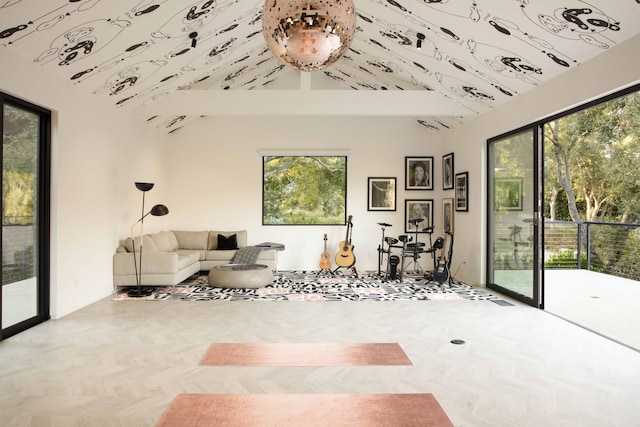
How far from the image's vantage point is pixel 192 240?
27.0ft

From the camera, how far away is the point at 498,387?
2.93m

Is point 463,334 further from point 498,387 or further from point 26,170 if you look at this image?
point 26,170

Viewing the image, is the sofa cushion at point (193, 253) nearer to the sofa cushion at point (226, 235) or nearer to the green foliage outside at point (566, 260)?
the sofa cushion at point (226, 235)

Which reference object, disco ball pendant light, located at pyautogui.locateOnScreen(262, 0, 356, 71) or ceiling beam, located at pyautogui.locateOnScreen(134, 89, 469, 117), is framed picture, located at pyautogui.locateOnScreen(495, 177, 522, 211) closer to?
ceiling beam, located at pyautogui.locateOnScreen(134, 89, 469, 117)

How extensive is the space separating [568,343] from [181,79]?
584 centimetres

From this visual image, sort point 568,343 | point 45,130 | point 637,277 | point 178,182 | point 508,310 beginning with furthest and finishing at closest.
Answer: point 178,182, point 637,277, point 508,310, point 45,130, point 568,343

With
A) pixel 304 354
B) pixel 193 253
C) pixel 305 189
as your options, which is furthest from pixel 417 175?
pixel 304 354

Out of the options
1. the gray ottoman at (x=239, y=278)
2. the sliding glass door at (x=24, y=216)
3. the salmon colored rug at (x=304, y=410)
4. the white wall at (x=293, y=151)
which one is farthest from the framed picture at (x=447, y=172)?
the sliding glass door at (x=24, y=216)

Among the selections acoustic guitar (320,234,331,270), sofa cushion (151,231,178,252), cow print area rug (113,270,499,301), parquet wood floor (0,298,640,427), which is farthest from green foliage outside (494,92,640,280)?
sofa cushion (151,231,178,252)

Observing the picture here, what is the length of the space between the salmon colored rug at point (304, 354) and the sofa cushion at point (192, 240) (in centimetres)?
463

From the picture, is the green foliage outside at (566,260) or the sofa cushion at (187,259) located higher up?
the sofa cushion at (187,259)

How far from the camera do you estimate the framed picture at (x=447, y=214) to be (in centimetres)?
796

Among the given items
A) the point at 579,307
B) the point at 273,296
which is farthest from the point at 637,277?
the point at 273,296

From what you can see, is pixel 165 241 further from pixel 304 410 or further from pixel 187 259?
pixel 304 410
